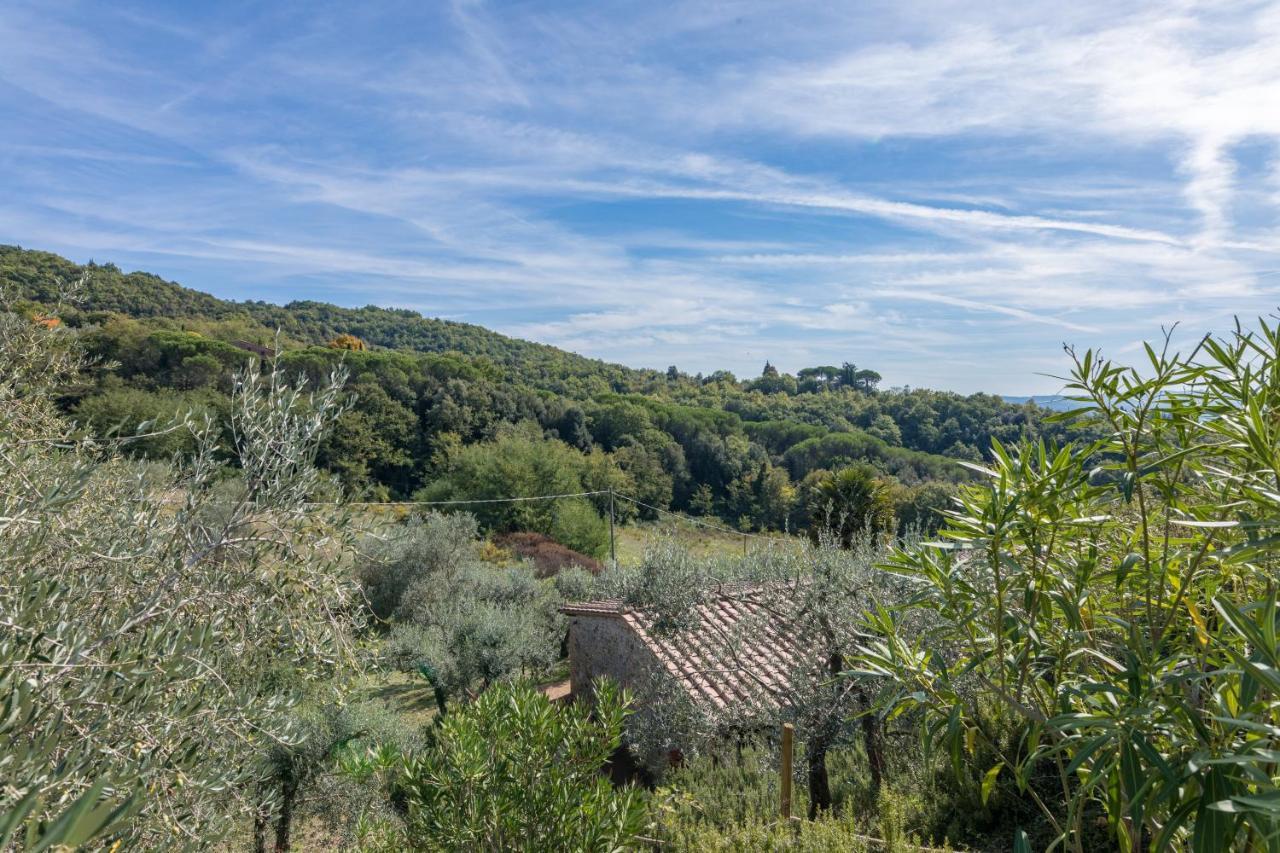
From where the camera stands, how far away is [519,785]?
395 cm

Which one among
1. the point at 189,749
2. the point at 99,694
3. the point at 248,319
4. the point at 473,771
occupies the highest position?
the point at 248,319

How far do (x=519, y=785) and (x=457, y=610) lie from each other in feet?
41.5

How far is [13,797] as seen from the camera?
1574 millimetres

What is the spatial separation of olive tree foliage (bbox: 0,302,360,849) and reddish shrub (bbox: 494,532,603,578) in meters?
23.1

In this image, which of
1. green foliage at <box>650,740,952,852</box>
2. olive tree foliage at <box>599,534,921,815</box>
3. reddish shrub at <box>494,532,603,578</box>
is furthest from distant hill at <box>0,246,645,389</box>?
green foliage at <box>650,740,952,852</box>

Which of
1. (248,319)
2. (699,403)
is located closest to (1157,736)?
(248,319)

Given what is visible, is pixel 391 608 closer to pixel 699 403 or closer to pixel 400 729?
pixel 400 729

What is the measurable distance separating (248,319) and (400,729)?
49.6 metres

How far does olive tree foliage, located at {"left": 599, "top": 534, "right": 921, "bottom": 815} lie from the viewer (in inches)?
291

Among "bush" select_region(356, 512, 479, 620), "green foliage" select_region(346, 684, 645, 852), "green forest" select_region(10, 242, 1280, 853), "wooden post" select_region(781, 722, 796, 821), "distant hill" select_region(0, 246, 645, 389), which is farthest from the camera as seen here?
"distant hill" select_region(0, 246, 645, 389)

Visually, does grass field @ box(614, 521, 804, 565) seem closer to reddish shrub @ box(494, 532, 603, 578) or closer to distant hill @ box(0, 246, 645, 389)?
reddish shrub @ box(494, 532, 603, 578)

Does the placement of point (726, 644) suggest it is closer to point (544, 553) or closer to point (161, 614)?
point (161, 614)

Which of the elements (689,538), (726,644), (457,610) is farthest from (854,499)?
(689,538)

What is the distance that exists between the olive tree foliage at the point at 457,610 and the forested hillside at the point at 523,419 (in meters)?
3.82
